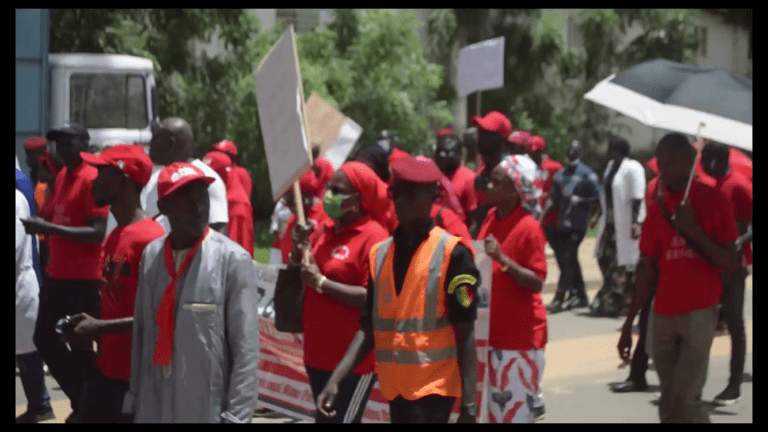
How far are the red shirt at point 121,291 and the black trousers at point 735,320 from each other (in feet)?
16.9

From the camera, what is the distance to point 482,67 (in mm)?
15469

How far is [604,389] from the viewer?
954 cm

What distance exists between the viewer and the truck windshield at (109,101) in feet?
64.6

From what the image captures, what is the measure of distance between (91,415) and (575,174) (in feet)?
30.8

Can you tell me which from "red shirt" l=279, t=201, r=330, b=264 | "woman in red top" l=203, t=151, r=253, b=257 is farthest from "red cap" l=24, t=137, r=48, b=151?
"red shirt" l=279, t=201, r=330, b=264

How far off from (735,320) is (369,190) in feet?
13.4

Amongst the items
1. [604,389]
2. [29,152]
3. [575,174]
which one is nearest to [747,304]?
[575,174]

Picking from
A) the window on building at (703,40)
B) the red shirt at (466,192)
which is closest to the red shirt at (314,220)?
the red shirt at (466,192)

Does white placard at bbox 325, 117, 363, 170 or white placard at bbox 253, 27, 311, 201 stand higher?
white placard at bbox 253, 27, 311, 201

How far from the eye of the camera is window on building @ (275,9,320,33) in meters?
30.0

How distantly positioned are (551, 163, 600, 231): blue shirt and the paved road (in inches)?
40.4

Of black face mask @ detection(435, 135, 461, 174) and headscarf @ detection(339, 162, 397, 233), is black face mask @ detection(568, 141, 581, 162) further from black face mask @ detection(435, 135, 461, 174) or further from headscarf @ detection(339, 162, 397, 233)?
headscarf @ detection(339, 162, 397, 233)

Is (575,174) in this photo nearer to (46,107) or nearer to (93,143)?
(46,107)

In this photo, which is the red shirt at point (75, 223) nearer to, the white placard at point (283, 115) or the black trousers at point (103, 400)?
the white placard at point (283, 115)
